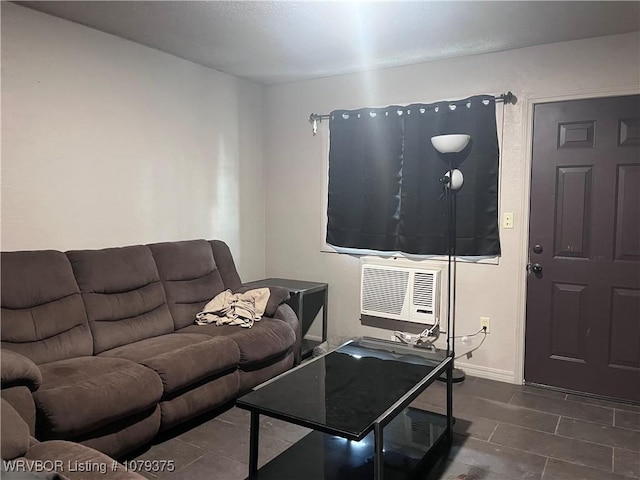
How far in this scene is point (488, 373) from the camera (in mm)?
3746

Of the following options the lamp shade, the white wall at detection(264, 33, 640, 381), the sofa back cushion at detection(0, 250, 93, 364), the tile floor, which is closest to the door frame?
the white wall at detection(264, 33, 640, 381)

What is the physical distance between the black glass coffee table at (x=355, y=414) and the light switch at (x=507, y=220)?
4.10 feet

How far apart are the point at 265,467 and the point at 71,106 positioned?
2440 millimetres

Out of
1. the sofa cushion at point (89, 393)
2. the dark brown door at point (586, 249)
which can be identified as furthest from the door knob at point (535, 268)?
the sofa cushion at point (89, 393)

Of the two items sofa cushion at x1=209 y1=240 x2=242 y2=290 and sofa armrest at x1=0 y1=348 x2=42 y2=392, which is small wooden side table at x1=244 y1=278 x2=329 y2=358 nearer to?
sofa cushion at x1=209 y1=240 x2=242 y2=290

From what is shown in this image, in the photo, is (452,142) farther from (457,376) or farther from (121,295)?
(121,295)

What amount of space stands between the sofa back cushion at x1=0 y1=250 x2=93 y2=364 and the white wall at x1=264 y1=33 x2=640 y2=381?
84.3 inches

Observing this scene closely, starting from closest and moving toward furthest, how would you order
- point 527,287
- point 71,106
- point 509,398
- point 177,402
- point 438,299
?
point 177,402 → point 71,106 → point 509,398 → point 527,287 → point 438,299

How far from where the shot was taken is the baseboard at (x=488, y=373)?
3664 millimetres

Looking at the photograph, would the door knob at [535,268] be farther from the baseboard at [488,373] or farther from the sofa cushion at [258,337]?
the sofa cushion at [258,337]

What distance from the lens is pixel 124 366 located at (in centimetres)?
249

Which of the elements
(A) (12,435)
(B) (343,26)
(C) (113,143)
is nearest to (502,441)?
(A) (12,435)

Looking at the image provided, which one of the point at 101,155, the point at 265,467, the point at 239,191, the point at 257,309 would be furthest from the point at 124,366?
the point at 239,191

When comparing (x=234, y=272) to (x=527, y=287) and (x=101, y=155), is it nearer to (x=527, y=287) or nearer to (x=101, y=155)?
(x=101, y=155)
